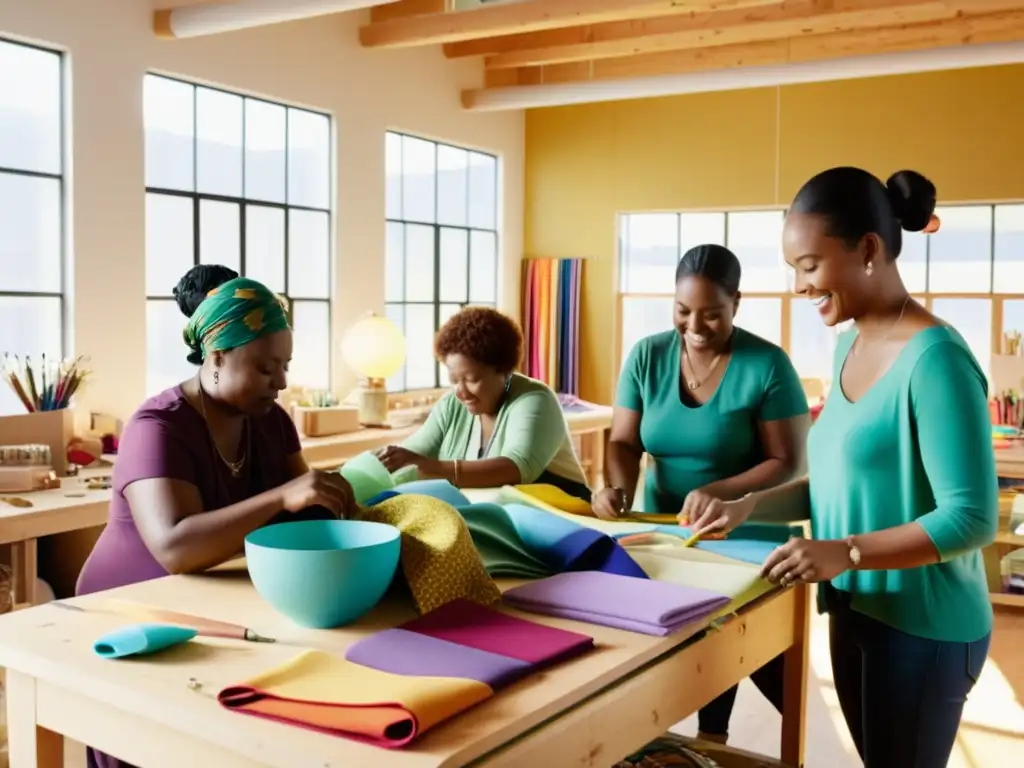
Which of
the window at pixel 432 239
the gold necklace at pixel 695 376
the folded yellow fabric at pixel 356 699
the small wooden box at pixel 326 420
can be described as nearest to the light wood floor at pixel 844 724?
the gold necklace at pixel 695 376

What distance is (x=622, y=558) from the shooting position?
174 cm

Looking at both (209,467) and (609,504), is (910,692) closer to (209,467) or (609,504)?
(609,504)

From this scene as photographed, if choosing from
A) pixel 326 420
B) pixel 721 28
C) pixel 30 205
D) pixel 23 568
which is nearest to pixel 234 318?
pixel 23 568

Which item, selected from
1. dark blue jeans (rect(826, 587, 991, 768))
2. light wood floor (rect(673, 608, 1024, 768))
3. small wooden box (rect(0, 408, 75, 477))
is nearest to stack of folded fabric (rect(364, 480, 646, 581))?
dark blue jeans (rect(826, 587, 991, 768))

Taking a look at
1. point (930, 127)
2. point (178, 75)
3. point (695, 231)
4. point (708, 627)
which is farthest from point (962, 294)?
point (708, 627)

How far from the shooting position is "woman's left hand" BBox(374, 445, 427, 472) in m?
2.71

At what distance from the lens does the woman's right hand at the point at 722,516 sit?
187 cm

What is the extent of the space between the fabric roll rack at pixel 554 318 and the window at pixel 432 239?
0.33m

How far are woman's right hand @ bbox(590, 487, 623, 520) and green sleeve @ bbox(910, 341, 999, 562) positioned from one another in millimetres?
760

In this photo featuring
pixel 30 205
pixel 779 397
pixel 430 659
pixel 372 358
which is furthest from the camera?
pixel 372 358

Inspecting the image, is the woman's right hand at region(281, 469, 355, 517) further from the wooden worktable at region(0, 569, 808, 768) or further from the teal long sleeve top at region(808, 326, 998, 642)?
the teal long sleeve top at region(808, 326, 998, 642)

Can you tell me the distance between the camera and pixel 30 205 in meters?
4.75

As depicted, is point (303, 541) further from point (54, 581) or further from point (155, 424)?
point (54, 581)

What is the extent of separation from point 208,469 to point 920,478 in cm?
120
